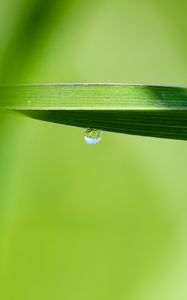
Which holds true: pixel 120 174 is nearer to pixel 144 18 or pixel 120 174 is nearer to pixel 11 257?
pixel 11 257

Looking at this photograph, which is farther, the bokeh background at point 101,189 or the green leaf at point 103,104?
the bokeh background at point 101,189

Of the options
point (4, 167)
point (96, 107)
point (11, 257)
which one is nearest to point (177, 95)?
point (96, 107)

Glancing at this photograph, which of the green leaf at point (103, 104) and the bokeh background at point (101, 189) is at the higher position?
the bokeh background at point (101, 189)

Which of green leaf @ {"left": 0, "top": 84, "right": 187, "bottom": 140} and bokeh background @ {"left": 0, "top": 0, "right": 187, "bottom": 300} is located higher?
bokeh background @ {"left": 0, "top": 0, "right": 187, "bottom": 300}

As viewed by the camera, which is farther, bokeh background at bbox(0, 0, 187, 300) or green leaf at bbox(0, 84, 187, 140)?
bokeh background at bbox(0, 0, 187, 300)
